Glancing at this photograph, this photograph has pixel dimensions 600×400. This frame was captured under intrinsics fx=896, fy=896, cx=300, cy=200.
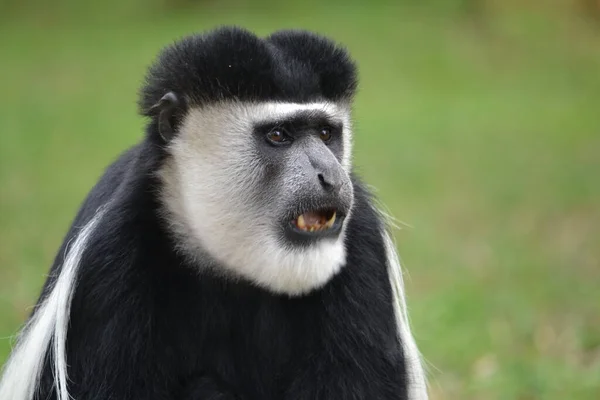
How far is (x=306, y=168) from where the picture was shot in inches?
94.3

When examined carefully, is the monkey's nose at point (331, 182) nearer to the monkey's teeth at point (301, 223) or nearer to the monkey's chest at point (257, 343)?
the monkey's teeth at point (301, 223)

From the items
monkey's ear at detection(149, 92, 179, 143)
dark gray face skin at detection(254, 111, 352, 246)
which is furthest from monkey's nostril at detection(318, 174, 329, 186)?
monkey's ear at detection(149, 92, 179, 143)

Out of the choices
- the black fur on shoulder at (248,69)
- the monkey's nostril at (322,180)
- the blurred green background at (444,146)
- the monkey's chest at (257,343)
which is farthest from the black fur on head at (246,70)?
the blurred green background at (444,146)

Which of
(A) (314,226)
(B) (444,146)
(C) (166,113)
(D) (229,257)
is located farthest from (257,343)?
(B) (444,146)

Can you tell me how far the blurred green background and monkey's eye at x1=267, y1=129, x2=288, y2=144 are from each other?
171cm

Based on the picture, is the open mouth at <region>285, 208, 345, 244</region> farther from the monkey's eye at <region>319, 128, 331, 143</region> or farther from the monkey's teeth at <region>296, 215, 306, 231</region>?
the monkey's eye at <region>319, 128, 331, 143</region>

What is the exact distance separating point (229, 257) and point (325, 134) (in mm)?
442

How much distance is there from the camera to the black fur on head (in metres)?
2.45

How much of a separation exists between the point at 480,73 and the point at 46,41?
5.25m

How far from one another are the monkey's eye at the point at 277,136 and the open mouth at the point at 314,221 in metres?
0.23

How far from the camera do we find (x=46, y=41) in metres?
11.0

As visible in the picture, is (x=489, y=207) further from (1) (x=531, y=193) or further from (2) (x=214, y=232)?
(2) (x=214, y=232)

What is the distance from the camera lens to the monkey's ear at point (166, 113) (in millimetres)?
2518

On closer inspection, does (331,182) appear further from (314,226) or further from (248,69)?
(248,69)
